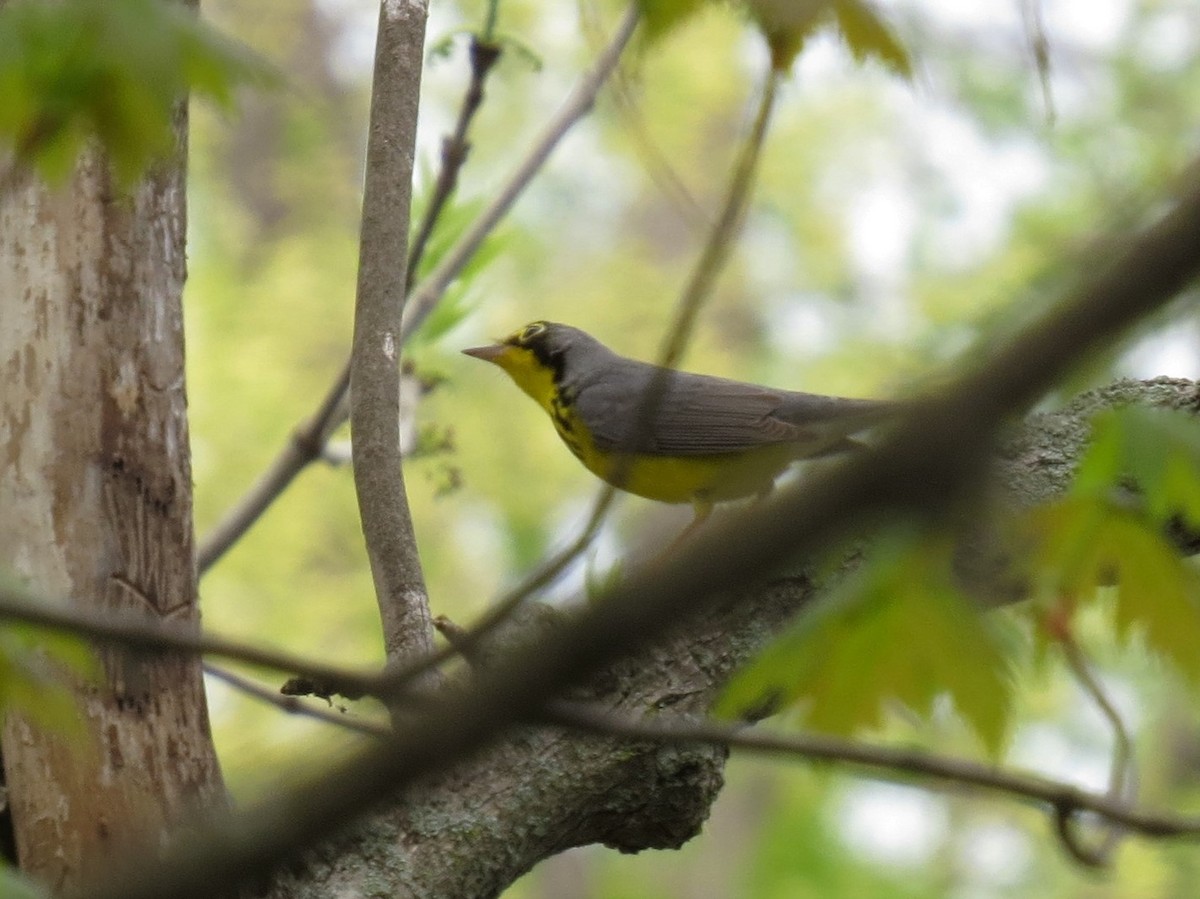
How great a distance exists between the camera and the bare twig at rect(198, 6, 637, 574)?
304 cm

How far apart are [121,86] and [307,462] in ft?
6.73

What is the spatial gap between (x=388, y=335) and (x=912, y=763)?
1.60 meters

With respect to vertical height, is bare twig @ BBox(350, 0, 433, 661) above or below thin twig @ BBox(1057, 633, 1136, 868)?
above

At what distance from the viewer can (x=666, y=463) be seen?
3381 mm

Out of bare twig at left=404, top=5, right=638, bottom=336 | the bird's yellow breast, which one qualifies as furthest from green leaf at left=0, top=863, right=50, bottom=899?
bare twig at left=404, top=5, right=638, bottom=336

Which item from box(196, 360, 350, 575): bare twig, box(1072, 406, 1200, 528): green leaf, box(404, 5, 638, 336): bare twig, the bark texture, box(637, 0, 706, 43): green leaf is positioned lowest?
box(1072, 406, 1200, 528): green leaf

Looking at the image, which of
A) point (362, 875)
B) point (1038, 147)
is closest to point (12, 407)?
Result: point (362, 875)

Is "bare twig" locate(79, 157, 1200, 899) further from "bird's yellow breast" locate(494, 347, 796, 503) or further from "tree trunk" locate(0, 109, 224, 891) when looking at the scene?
"bird's yellow breast" locate(494, 347, 796, 503)

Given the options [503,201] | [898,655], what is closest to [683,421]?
[503,201]

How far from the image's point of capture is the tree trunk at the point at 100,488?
5.79ft

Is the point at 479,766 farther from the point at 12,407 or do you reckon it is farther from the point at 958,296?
the point at 958,296

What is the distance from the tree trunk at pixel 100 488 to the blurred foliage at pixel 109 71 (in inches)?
33.0

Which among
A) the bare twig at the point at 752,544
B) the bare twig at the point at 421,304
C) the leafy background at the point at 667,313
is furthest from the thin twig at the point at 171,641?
the leafy background at the point at 667,313

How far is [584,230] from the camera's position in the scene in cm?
1112
